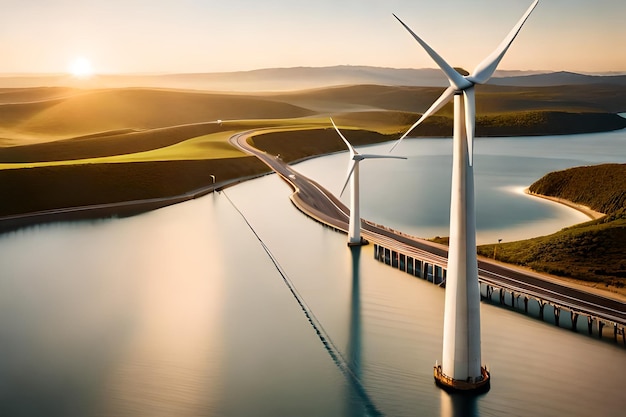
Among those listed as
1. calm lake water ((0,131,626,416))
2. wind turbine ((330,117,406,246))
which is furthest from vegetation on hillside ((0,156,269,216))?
wind turbine ((330,117,406,246))

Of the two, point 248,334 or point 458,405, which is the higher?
point 248,334

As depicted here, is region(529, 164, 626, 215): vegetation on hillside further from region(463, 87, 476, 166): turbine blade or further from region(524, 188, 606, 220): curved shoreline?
region(463, 87, 476, 166): turbine blade

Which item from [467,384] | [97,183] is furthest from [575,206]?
[97,183]

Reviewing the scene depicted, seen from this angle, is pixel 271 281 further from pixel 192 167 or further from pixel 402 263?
pixel 192 167

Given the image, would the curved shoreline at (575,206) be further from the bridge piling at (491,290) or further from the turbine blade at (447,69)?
the turbine blade at (447,69)

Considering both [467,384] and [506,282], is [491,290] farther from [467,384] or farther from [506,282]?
[467,384]

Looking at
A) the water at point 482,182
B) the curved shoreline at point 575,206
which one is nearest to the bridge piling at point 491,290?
the water at point 482,182

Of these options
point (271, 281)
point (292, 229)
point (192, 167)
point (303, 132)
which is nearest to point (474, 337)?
point (271, 281)
